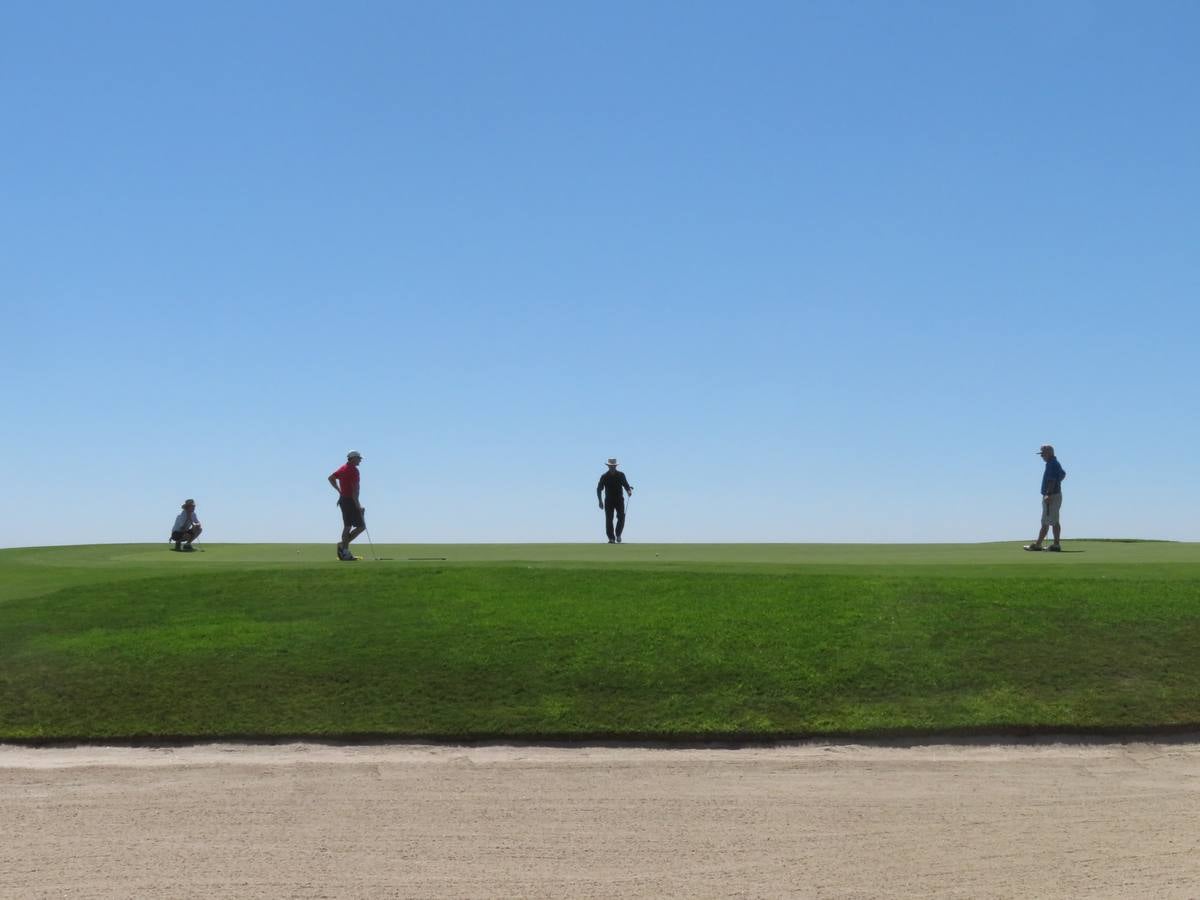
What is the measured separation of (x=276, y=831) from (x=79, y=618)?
948 cm

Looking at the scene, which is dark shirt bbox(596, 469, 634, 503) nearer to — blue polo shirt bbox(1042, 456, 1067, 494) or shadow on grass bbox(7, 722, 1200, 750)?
blue polo shirt bbox(1042, 456, 1067, 494)

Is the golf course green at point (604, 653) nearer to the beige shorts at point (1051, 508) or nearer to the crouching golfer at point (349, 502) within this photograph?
the crouching golfer at point (349, 502)

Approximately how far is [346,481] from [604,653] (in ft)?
37.1

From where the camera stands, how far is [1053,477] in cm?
3080

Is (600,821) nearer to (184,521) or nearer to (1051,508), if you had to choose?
(1051,508)

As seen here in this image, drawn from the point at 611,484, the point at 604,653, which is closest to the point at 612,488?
the point at 611,484

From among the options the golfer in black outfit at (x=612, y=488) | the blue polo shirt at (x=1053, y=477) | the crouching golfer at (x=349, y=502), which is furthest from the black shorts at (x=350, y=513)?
the blue polo shirt at (x=1053, y=477)

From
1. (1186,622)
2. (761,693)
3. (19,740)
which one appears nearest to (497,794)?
(761,693)

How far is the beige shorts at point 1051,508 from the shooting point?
30875mm

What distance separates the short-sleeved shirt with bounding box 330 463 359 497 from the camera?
27.7 metres

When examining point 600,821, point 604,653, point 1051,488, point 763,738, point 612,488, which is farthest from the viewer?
point 612,488

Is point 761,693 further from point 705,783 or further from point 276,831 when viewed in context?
point 276,831

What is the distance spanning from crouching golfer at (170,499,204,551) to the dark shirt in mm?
12055

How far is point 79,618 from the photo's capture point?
21.0 metres
